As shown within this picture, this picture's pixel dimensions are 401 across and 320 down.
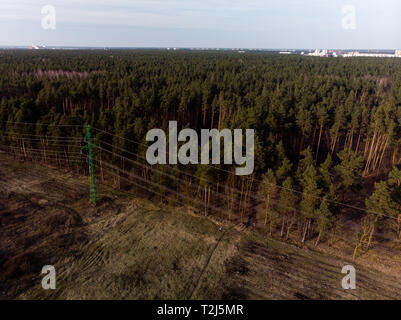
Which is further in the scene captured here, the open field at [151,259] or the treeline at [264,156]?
the treeline at [264,156]

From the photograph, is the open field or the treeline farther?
the treeline

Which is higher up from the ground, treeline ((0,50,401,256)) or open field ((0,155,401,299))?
treeline ((0,50,401,256))

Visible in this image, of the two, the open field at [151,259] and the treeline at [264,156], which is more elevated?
the treeline at [264,156]

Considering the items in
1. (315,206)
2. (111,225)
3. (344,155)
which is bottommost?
(111,225)

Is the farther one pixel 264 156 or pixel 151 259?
pixel 264 156

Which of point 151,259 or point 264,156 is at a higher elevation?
point 264,156

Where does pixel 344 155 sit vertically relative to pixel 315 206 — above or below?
above
